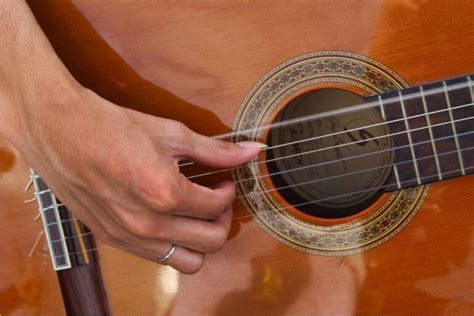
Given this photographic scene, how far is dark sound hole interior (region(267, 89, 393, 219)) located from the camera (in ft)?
4.15

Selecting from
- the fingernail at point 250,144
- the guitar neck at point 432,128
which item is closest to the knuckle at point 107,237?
the fingernail at point 250,144

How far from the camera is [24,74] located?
105cm

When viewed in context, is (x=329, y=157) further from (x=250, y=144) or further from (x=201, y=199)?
(x=201, y=199)

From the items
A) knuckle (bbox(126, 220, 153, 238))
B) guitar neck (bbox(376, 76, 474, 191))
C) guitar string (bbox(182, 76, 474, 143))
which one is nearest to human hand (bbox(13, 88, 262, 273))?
knuckle (bbox(126, 220, 153, 238))

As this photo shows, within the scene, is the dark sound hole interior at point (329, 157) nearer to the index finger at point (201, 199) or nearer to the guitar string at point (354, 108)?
the guitar string at point (354, 108)

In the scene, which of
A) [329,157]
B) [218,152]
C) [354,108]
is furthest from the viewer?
[329,157]

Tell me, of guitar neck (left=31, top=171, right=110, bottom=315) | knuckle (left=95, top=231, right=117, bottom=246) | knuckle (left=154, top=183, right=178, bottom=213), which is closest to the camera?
knuckle (left=154, top=183, right=178, bottom=213)

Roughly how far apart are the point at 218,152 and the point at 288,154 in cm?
23

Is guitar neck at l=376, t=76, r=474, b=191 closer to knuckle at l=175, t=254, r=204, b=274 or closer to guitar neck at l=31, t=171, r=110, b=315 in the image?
knuckle at l=175, t=254, r=204, b=274

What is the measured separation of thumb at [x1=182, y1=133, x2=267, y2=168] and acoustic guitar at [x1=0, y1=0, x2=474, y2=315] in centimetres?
8

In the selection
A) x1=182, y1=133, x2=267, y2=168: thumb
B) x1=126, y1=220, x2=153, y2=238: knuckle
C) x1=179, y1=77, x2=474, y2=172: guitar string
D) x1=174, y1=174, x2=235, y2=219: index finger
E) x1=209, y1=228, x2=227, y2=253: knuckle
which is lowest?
x1=209, y1=228, x2=227, y2=253: knuckle

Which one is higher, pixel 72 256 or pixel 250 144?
pixel 250 144

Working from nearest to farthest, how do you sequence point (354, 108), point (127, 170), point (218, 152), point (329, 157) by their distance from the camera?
point (127, 170)
point (218, 152)
point (354, 108)
point (329, 157)

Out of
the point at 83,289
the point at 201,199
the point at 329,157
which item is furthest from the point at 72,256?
the point at 329,157
